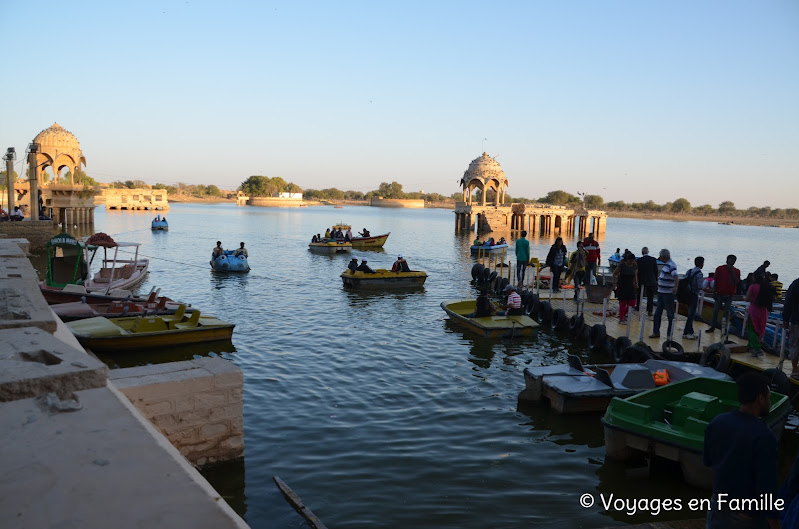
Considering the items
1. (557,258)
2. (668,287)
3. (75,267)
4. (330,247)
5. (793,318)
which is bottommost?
(330,247)

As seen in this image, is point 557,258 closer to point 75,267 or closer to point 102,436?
point 75,267

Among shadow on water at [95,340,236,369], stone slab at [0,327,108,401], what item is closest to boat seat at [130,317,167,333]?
shadow on water at [95,340,236,369]

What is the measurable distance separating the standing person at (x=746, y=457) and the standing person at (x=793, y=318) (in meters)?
7.31

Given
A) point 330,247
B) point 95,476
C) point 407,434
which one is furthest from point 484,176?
point 95,476

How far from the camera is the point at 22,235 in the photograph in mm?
36219

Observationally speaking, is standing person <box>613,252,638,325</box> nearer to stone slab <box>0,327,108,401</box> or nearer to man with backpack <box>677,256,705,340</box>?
man with backpack <box>677,256,705,340</box>

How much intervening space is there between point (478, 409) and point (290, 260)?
1215 inches

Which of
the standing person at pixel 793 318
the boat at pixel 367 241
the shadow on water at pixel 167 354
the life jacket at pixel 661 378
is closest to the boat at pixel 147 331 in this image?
the shadow on water at pixel 167 354

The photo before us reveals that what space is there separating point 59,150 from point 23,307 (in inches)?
3322

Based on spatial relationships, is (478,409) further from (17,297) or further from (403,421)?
(17,297)

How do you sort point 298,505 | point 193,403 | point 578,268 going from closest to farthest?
1. point 298,505
2. point 193,403
3. point 578,268

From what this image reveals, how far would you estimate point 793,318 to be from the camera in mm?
10672

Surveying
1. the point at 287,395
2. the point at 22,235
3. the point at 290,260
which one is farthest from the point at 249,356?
the point at 22,235

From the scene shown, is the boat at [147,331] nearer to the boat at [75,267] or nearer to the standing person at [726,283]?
the boat at [75,267]
